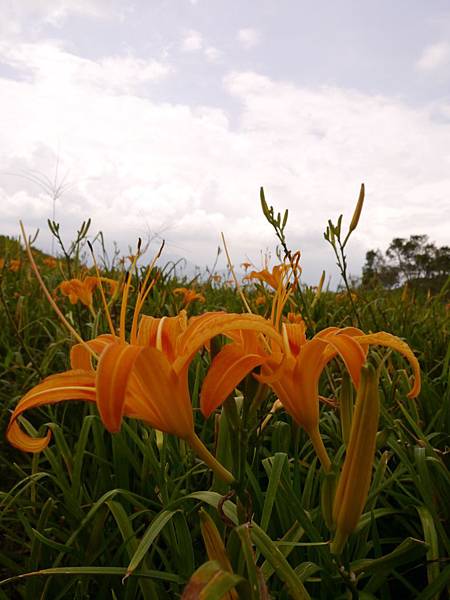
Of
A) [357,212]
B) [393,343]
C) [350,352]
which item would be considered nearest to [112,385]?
[350,352]

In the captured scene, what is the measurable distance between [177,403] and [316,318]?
286cm

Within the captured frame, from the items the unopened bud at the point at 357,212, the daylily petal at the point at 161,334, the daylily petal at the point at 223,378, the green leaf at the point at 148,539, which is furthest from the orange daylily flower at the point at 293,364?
the unopened bud at the point at 357,212

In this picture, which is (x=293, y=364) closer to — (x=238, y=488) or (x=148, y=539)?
(x=238, y=488)

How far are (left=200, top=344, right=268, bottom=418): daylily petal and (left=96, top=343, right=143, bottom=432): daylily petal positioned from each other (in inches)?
4.6

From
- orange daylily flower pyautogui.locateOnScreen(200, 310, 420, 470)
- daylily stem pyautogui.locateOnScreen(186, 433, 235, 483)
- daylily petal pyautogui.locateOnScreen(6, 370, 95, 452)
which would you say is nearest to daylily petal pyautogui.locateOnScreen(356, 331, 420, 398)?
orange daylily flower pyautogui.locateOnScreen(200, 310, 420, 470)

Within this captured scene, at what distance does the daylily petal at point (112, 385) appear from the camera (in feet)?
1.77

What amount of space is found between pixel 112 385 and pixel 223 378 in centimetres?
15

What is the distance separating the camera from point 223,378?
631 millimetres

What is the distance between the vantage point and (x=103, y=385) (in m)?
0.55

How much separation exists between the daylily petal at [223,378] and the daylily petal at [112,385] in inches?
4.6

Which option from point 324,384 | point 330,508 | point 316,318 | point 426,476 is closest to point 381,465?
point 330,508

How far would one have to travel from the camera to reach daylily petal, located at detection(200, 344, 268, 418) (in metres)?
0.63

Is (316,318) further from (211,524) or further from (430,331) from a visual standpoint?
(211,524)

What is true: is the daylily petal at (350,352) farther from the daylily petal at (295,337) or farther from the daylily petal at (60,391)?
the daylily petal at (60,391)
